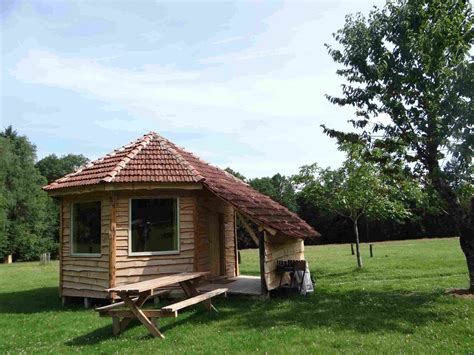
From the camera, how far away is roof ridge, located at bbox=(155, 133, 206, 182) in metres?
12.8

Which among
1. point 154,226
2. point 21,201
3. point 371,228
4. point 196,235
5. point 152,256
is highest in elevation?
point 21,201

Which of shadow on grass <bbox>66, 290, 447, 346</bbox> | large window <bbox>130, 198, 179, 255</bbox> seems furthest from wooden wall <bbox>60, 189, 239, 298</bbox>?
shadow on grass <bbox>66, 290, 447, 346</bbox>

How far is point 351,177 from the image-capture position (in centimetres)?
2000

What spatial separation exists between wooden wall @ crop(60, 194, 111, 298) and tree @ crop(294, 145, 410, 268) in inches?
436

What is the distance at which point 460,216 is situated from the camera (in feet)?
39.1

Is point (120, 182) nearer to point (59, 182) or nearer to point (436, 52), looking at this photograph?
point (59, 182)

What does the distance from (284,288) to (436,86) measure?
23.8 ft

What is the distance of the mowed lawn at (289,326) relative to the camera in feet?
25.6

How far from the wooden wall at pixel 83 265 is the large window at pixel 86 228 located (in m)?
0.17

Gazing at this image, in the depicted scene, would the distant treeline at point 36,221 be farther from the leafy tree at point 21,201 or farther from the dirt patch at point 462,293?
the dirt patch at point 462,293

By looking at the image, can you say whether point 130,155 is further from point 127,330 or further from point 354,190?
point 354,190

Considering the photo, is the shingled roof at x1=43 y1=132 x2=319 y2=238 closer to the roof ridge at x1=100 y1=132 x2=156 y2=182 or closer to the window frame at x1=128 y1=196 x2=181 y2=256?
the roof ridge at x1=100 y1=132 x2=156 y2=182

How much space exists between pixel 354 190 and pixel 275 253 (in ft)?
24.5

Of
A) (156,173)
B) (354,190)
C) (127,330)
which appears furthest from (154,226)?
(354,190)
